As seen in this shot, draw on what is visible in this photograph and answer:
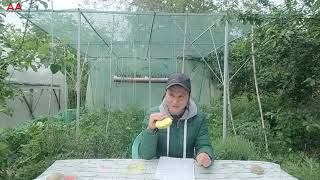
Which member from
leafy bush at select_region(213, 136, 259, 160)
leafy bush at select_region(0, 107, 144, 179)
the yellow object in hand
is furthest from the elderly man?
leafy bush at select_region(213, 136, 259, 160)

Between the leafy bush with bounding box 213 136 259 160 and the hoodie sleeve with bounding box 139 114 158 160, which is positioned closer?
the hoodie sleeve with bounding box 139 114 158 160

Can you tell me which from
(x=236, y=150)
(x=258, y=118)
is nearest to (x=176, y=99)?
(x=236, y=150)

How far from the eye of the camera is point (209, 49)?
11812 millimetres

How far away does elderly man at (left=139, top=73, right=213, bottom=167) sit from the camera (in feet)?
8.00

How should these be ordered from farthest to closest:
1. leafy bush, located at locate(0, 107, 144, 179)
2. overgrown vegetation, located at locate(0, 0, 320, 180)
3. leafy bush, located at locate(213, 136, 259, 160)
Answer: leafy bush, located at locate(213, 136, 259, 160)
leafy bush, located at locate(0, 107, 144, 179)
overgrown vegetation, located at locate(0, 0, 320, 180)

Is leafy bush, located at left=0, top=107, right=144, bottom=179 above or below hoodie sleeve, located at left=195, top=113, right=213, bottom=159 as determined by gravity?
below

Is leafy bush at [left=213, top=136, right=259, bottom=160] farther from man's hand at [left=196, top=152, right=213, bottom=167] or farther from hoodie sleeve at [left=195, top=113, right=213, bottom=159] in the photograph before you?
man's hand at [left=196, top=152, right=213, bottom=167]

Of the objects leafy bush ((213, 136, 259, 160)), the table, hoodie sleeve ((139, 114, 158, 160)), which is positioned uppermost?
hoodie sleeve ((139, 114, 158, 160))

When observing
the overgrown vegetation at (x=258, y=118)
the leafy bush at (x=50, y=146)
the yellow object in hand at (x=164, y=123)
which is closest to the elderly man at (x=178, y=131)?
the yellow object in hand at (x=164, y=123)

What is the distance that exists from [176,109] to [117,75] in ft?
38.6

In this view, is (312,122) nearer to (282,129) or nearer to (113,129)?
(282,129)

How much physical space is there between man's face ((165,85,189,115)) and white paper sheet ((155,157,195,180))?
0.28 meters

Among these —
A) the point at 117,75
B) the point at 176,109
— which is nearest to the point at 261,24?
the point at 176,109

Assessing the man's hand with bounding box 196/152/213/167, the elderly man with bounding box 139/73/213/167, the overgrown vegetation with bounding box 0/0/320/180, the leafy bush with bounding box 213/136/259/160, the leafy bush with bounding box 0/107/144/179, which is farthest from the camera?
the leafy bush with bounding box 213/136/259/160
